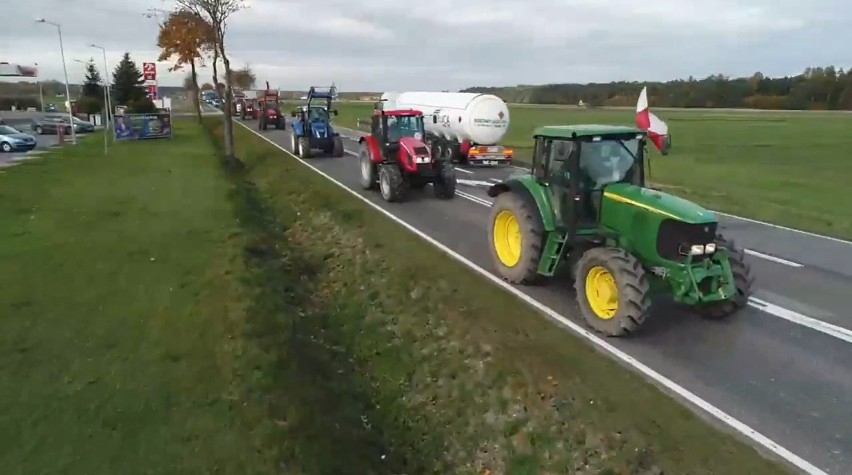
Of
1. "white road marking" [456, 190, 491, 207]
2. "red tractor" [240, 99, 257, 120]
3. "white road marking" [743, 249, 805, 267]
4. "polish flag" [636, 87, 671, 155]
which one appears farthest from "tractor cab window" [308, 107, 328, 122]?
"red tractor" [240, 99, 257, 120]

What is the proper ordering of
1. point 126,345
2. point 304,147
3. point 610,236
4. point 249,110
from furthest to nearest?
1. point 249,110
2. point 304,147
3. point 610,236
4. point 126,345

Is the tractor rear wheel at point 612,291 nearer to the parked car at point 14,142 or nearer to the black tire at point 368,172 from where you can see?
the black tire at point 368,172

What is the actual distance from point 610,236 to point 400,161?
1020cm

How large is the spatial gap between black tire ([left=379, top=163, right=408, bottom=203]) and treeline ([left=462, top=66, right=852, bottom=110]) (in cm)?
6783

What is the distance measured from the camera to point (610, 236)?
8.91m

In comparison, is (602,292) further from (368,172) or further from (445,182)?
(368,172)

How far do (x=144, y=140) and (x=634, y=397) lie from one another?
1530 inches

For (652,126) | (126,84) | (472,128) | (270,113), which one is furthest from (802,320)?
(126,84)

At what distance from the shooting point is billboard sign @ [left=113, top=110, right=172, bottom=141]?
40.0 metres

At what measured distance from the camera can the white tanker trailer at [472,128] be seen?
1030 inches

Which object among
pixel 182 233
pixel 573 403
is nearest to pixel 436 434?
pixel 573 403

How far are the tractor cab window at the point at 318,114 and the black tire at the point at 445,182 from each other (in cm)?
1255

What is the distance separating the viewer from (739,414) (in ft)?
20.9

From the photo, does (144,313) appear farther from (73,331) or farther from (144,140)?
(144,140)
